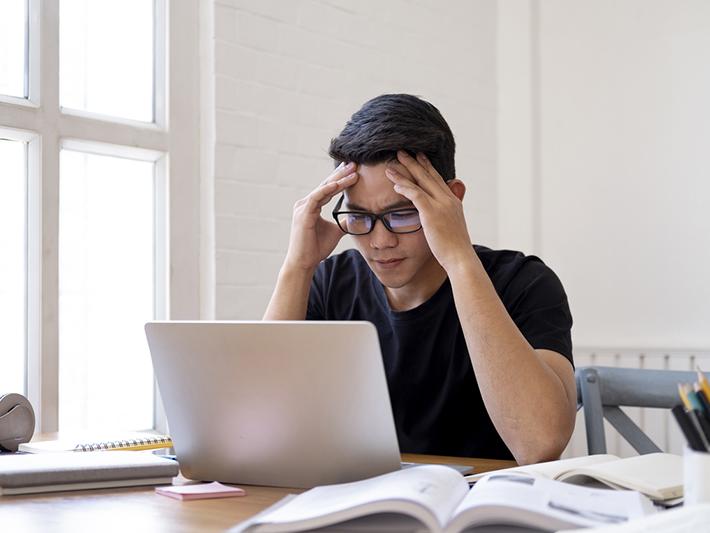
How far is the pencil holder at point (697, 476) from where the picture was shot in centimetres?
85

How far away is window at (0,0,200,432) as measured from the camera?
2.24 m

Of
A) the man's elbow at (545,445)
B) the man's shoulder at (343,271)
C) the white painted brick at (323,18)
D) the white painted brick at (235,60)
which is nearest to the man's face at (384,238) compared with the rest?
the man's shoulder at (343,271)

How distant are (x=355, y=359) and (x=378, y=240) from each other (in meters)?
0.61

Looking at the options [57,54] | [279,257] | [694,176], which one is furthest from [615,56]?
[57,54]

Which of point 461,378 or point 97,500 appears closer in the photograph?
point 97,500

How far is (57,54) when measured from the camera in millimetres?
2291

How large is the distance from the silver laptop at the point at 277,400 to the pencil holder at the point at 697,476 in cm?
33

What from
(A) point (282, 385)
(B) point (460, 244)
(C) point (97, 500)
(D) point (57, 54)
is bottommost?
(C) point (97, 500)

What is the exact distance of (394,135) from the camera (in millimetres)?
1657

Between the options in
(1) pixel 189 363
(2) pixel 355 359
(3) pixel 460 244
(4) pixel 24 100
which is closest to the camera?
(2) pixel 355 359

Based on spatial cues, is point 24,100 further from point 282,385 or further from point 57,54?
point 282,385

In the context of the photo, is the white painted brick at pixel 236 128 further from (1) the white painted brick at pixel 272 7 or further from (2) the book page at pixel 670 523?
(2) the book page at pixel 670 523

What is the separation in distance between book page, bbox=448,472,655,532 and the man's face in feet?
2.38

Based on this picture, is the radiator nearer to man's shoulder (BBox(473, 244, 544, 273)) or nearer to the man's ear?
man's shoulder (BBox(473, 244, 544, 273))
